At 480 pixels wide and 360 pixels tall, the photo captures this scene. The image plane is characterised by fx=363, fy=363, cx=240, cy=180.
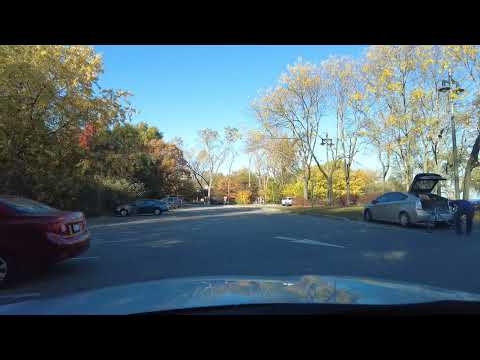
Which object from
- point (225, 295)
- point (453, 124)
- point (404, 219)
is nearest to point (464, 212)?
point (404, 219)

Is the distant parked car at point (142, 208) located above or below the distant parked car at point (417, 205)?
below

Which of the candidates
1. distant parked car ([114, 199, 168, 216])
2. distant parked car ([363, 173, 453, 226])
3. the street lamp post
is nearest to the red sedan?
distant parked car ([363, 173, 453, 226])

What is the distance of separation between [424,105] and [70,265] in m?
26.1

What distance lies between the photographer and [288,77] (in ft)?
106

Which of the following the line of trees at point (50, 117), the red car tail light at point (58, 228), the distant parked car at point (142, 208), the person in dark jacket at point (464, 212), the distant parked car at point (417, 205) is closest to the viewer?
the red car tail light at point (58, 228)

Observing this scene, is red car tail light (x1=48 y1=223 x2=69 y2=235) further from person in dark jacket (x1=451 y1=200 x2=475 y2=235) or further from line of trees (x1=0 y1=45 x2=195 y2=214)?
line of trees (x1=0 y1=45 x2=195 y2=214)

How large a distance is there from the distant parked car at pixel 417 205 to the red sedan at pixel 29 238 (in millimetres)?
11763

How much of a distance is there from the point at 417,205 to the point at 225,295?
40.5 feet

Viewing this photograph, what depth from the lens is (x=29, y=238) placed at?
229 inches

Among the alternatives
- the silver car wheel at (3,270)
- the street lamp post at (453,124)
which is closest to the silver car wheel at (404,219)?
the street lamp post at (453,124)

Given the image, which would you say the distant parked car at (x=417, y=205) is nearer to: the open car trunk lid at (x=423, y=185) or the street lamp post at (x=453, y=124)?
the open car trunk lid at (x=423, y=185)

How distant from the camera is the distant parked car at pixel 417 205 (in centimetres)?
1322
